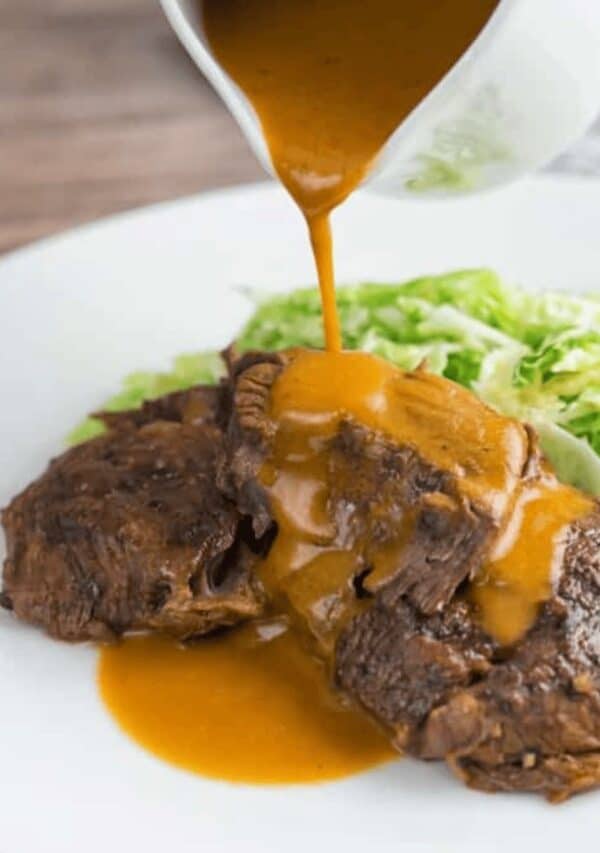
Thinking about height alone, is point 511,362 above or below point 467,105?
below

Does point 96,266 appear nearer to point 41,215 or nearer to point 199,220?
point 199,220

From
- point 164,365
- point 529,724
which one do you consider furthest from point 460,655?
point 164,365

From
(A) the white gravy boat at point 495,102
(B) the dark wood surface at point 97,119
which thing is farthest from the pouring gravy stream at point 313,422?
(B) the dark wood surface at point 97,119

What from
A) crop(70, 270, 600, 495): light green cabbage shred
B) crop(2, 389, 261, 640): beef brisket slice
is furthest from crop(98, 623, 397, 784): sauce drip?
crop(70, 270, 600, 495): light green cabbage shred

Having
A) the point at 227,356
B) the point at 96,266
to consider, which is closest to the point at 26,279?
the point at 96,266

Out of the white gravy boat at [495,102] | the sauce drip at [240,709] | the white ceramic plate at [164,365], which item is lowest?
the sauce drip at [240,709]

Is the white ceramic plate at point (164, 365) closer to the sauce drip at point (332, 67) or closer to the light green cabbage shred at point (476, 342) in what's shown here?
the light green cabbage shred at point (476, 342)
